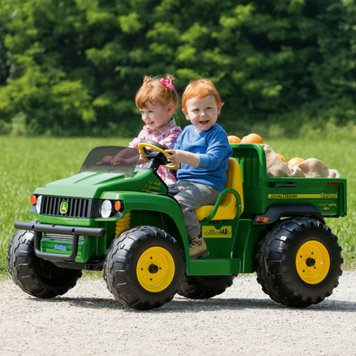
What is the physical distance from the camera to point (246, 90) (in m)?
55.0

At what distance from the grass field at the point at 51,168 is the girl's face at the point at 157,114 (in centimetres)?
227

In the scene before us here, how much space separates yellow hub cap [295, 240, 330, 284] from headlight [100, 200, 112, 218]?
1399 millimetres

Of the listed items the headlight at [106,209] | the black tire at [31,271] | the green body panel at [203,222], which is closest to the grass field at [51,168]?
the black tire at [31,271]

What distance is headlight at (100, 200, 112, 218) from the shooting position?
7855mm

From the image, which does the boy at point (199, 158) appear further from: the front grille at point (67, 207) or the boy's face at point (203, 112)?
the front grille at point (67, 207)

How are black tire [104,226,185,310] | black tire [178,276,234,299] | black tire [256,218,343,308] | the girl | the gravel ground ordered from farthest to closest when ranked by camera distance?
black tire [178,276,234,299], the girl, black tire [256,218,343,308], black tire [104,226,185,310], the gravel ground

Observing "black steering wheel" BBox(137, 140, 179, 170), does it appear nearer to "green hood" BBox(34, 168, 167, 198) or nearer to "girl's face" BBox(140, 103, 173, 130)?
"green hood" BBox(34, 168, 167, 198)

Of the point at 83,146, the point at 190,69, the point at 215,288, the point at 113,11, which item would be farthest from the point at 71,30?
the point at 215,288

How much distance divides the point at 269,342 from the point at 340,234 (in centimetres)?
605

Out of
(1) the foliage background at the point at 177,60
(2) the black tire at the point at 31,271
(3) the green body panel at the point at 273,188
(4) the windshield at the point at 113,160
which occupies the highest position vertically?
(1) the foliage background at the point at 177,60

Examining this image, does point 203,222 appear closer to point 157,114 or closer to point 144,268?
point 144,268

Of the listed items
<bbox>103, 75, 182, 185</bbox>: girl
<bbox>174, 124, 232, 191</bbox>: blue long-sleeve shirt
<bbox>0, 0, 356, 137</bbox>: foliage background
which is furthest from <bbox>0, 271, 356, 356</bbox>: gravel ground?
<bbox>0, 0, 356, 137</bbox>: foliage background

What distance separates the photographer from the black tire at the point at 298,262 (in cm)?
837

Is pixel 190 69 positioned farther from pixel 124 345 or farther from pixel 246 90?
pixel 124 345
